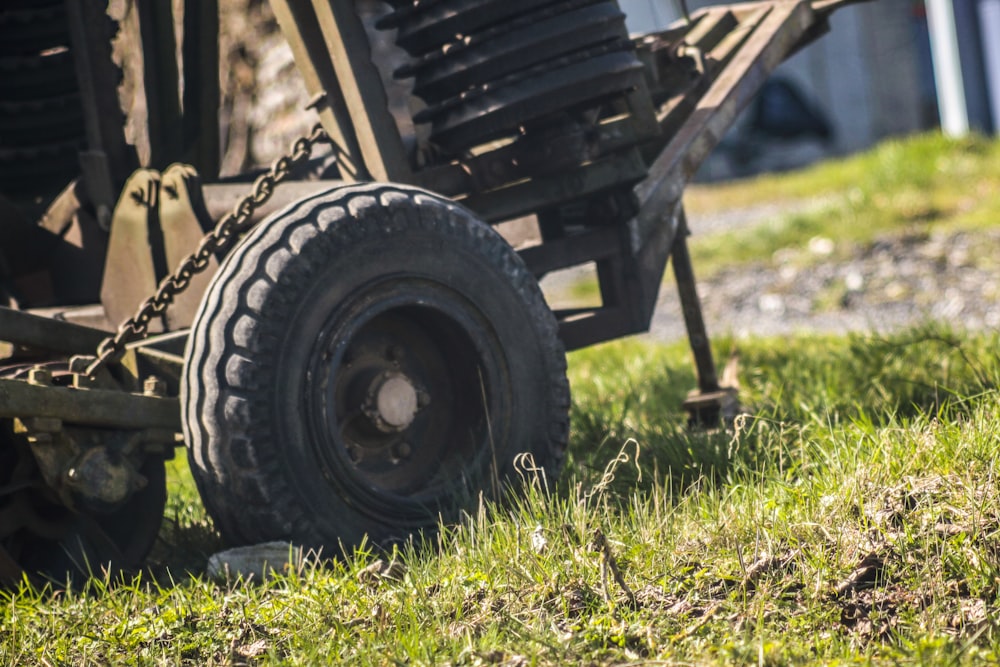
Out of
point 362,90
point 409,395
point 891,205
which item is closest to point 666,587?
point 409,395

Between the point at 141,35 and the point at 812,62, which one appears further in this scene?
the point at 812,62

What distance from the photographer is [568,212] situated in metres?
4.25

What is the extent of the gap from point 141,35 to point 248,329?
1954 mm

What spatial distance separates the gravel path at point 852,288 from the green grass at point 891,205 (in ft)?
0.63

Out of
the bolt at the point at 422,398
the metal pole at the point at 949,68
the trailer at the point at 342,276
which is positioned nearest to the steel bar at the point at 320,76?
the trailer at the point at 342,276

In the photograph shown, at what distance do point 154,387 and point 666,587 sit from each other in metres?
1.44

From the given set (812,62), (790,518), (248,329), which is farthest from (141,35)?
(812,62)

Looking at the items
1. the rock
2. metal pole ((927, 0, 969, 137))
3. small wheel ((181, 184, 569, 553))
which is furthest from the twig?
metal pole ((927, 0, 969, 137))

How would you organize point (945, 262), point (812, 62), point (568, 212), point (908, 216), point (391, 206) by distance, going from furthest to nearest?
point (812, 62), point (908, 216), point (945, 262), point (568, 212), point (391, 206)

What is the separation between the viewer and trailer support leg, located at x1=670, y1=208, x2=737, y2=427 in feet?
15.0

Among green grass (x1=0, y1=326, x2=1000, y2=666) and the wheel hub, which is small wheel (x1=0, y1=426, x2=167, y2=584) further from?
the wheel hub

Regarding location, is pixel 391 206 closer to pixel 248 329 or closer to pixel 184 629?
pixel 248 329

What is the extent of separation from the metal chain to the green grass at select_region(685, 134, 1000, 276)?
6.13 m

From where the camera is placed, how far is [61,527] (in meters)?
3.19
